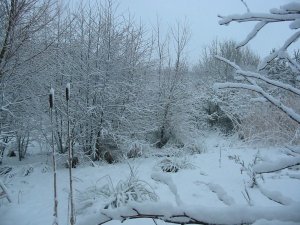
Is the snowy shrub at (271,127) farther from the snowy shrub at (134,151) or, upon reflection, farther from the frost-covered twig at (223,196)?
the frost-covered twig at (223,196)

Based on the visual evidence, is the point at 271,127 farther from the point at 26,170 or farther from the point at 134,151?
the point at 26,170

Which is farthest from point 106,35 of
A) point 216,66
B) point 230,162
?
point 216,66

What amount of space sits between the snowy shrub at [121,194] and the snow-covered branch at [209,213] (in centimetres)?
487

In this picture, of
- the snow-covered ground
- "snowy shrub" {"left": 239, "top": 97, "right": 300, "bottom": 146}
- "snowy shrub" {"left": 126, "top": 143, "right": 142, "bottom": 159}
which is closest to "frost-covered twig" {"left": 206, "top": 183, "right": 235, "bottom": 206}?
the snow-covered ground

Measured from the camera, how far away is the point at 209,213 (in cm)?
61

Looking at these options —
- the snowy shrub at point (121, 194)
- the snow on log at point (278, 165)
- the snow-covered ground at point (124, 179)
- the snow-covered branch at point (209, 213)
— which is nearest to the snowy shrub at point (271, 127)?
the snow-covered ground at point (124, 179)

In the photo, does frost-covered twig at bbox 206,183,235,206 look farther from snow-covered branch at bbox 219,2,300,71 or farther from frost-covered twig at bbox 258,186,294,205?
snow-covered branch at bbox 219,2,300,71

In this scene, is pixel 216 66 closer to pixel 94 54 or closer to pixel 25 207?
pixel 94 54

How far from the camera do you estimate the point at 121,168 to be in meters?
8.57

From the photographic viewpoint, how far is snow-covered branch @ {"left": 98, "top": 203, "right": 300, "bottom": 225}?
0.59m

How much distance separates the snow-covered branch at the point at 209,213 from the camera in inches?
23.1

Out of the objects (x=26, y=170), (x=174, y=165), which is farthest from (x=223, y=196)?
(x=26, y=170)

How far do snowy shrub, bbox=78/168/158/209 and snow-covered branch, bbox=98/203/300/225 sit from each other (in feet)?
16.0

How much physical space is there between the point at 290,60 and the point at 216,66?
2265 cm
